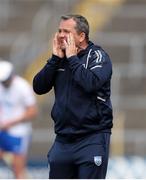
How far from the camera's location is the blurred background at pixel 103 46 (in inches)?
573

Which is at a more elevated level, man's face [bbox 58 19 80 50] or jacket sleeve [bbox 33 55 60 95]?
man's face [bbox 58 19 80 50]

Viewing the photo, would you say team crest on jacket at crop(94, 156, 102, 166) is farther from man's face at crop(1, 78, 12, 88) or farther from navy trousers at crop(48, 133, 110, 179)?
man's face at crop(1, 78, 12, 88)

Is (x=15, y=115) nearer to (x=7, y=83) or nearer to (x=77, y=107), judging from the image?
(x=7, y=83)

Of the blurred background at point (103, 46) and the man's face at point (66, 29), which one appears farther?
the blurred background at point (103, 46)

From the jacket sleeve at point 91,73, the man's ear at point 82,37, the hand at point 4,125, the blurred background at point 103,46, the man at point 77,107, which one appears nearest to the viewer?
the jacket sleeve at point 91,73

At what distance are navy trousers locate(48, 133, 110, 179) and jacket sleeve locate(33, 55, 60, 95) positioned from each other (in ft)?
1.34

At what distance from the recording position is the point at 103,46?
16125 millimetres

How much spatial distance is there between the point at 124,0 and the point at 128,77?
2.25m

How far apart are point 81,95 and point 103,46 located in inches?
384

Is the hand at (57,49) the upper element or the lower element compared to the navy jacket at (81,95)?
upper

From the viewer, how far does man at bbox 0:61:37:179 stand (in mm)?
11289

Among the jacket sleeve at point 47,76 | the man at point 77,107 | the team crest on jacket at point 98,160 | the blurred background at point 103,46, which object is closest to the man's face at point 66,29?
the man at point 77,107

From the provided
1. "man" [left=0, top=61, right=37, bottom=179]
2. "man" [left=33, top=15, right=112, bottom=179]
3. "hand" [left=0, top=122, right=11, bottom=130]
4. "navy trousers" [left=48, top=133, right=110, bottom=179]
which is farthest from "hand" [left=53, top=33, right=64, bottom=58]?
"hand" [left=0, top=122, right=11, bottom=130]

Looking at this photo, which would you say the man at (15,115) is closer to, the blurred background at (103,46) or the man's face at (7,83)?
the man's face at (7,83)
